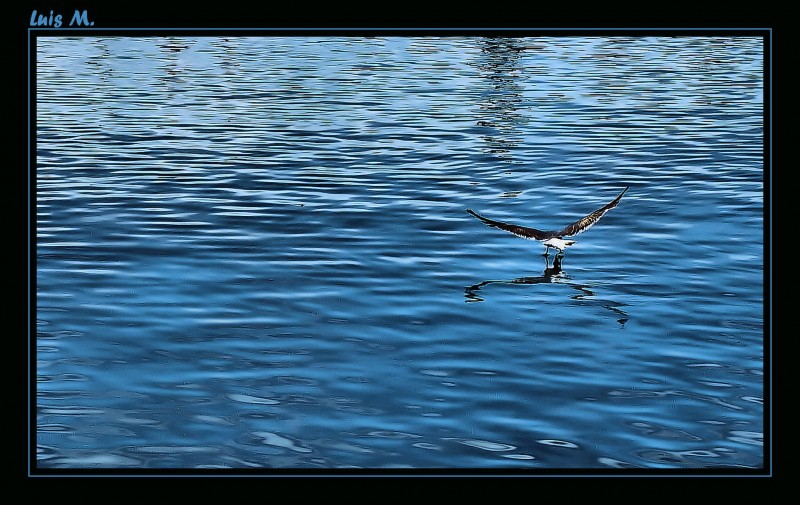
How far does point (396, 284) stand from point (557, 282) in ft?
6.78

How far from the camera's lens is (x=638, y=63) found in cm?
3866

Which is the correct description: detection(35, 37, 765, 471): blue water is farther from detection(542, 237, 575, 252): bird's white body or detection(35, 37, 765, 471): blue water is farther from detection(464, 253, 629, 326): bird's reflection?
detection(542, 237, 575, 252): bird's white body

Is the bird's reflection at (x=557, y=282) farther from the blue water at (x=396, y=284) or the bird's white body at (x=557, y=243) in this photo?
the bird's white body at (x=557, y=243)

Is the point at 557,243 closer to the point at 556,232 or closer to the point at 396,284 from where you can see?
the point at 556,232

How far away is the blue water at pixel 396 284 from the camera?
11.3 m

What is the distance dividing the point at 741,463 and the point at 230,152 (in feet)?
51.1

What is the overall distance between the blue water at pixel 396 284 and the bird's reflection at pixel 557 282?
0.05 m

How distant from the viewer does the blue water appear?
1134cm

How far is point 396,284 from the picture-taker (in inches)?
619

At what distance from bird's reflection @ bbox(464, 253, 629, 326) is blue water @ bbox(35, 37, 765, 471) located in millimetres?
50

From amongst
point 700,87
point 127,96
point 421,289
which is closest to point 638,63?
point 700,87
